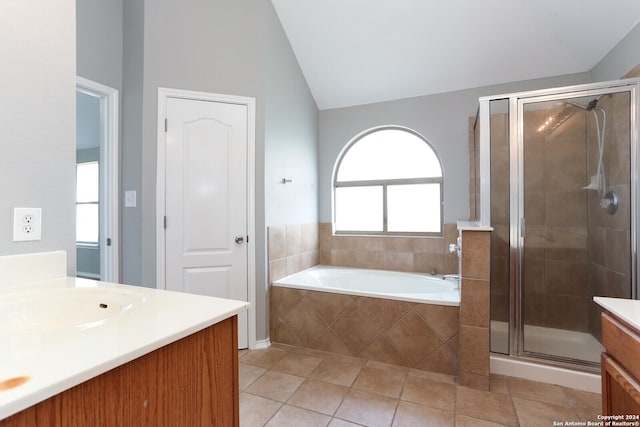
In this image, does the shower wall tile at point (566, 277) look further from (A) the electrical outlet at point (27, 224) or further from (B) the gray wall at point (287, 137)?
(A) the electrical outlet at point (27, 224)

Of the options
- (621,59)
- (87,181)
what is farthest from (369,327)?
(87,181)

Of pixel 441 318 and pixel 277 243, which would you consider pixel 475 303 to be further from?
pixel 277 243

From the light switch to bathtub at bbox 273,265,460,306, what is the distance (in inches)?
49.9

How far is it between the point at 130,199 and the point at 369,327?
80.5 inches

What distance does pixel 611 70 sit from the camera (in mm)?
2297

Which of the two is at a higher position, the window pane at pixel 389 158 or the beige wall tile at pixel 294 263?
the window pane at pixel 389 158

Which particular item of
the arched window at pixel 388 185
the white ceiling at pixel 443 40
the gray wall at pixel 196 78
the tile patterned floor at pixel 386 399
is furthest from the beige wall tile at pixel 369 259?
the white ceiling at pixel 443 40

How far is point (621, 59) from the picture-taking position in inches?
86.1

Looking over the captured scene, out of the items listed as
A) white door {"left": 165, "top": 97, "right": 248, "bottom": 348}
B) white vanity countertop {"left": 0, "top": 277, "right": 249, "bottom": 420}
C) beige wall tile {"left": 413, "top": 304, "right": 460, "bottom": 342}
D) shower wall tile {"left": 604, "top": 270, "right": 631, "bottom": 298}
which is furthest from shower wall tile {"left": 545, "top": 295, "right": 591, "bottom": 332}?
white vanity countertop {"left": 0, "top": 277, "right": 249, "bottom": 420}

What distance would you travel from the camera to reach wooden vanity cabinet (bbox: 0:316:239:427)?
0.49 meters

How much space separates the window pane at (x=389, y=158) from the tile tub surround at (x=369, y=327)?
1583mm

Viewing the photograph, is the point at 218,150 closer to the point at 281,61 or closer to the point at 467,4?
the point at 281,61

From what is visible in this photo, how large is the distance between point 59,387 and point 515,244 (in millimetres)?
2450

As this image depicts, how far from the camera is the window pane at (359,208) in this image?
11.4 ft
